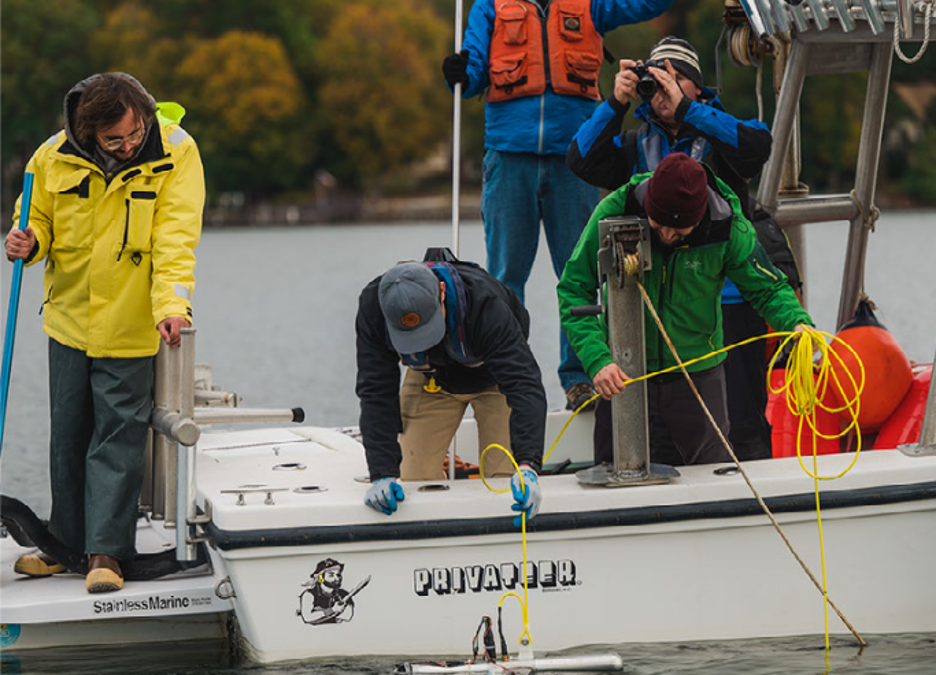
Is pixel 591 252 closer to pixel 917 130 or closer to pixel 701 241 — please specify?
pixel 701 241

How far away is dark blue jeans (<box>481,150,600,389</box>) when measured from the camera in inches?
267

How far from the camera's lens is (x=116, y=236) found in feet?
18.1

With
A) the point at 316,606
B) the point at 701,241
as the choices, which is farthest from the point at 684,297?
the point at 316,606

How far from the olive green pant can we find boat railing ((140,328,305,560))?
8 centimetres

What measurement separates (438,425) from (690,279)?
1135 mm

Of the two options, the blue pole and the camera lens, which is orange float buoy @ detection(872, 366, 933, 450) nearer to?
the camera lens

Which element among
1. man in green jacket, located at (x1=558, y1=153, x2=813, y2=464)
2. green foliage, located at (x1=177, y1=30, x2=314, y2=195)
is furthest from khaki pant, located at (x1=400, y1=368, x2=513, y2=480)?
green foliage, located at (x1=177, y1=30, x2=314, y2=195)

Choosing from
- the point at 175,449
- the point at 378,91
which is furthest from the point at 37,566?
the point at 378,91

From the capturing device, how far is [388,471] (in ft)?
17.4

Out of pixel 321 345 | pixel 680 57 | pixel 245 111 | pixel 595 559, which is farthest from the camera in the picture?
pixel 245 111

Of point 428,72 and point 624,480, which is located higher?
point 428,72

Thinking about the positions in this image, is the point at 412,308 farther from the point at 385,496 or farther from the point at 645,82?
the point at 645,82

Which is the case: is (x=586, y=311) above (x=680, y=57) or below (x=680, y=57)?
below

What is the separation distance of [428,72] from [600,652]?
3032 inches
